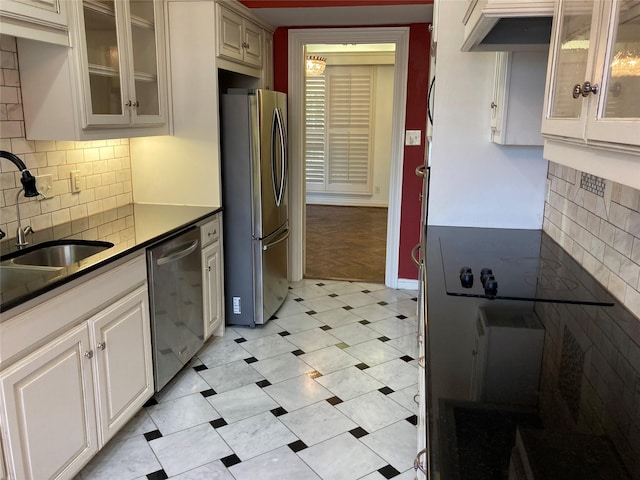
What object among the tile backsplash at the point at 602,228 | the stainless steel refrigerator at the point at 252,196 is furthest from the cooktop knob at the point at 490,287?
the stainless steel refrigerator at the point at 252,196

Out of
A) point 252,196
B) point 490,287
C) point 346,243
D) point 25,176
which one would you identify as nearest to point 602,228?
point 490,287

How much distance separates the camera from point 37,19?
6.46 feet

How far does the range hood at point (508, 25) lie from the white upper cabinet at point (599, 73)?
8cm

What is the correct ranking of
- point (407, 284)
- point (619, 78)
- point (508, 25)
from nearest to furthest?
1. point (619, 78)
2. point (508, 25)
3. point (407, 284)

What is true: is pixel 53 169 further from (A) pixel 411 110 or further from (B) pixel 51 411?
(A) pixel 411 110

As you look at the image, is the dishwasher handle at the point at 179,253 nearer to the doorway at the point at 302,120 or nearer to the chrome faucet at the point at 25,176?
the chrome faucet at the point at 25,176

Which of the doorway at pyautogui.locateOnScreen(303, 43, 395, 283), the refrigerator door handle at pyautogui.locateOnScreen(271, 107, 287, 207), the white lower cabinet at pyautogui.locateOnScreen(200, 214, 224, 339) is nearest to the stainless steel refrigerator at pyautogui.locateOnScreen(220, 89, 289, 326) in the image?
the refrigerator door handle at pyautogui.locateOnScreen(271, 107, 287, 207)

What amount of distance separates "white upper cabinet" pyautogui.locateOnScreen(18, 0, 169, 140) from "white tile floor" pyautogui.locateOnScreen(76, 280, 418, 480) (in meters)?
1.43

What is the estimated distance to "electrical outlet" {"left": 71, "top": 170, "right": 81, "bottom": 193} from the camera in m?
2.68

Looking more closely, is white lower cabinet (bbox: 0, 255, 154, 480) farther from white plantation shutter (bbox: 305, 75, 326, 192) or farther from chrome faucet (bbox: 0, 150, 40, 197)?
white plantation shutter (bbox: 305, 75, 326, 192)

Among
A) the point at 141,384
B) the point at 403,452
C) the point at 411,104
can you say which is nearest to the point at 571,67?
the point at 403,452

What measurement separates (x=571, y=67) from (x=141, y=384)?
2.18m

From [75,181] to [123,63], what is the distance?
675 mm

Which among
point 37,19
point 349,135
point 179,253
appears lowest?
point 179,253
